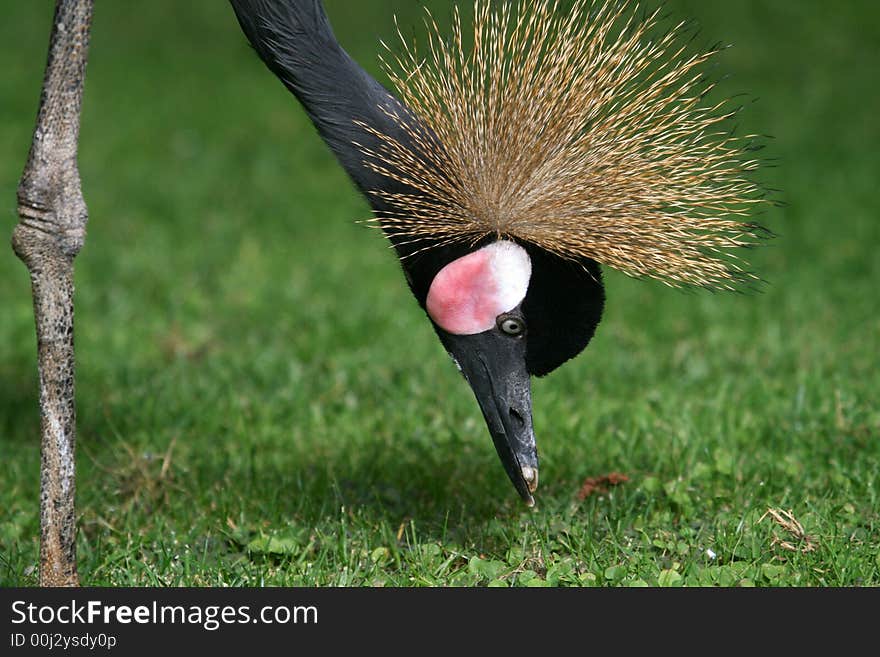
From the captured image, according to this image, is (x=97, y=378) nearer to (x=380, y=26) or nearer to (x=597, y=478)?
(x=597, y=478)

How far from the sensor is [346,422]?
3416mm

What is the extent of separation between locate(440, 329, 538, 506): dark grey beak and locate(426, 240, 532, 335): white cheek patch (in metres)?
0.04

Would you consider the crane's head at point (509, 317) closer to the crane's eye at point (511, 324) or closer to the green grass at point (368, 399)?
the crane's eye at point (511, 324)

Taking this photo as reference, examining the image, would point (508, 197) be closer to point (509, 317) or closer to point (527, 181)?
point (527, 181)

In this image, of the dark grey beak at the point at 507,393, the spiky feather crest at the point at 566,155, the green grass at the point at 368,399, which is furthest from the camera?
the green grass at the point at 368,399

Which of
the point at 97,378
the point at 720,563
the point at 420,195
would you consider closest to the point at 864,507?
the point at 720,563

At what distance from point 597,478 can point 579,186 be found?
0.92 metres

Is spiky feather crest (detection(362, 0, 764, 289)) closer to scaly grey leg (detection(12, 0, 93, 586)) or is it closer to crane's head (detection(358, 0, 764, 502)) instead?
crane's head (detection(358, 0, 764, 502))

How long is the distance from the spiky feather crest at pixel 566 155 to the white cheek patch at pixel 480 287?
40 millimetres

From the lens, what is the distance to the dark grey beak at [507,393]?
7.58 ft

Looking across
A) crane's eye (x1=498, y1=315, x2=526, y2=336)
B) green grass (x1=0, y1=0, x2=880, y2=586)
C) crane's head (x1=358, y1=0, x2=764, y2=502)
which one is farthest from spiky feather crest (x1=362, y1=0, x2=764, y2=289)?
green grass (x1=0, y1=0, x2=880, y2=586)

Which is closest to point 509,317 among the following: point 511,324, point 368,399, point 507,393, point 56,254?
point 511,324

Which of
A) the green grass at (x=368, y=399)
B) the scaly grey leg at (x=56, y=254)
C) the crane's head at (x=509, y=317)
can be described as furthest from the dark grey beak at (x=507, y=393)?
the scaly grey leg at (x=56, y=254)

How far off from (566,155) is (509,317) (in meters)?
0.34
